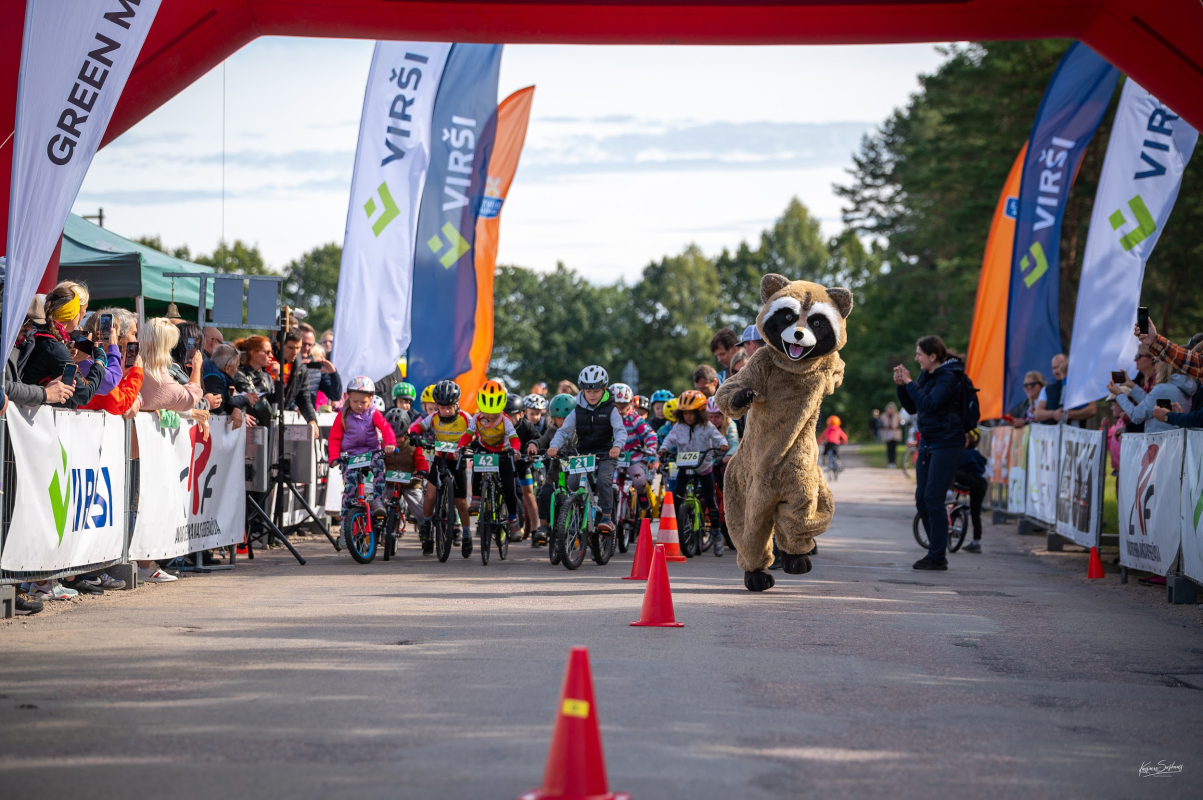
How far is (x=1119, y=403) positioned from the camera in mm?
13109

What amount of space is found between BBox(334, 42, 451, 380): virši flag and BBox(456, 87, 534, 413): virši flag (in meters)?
1.26

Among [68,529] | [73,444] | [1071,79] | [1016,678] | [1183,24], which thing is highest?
[1071,79]

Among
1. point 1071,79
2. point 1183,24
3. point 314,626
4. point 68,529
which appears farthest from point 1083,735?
point 1071,79

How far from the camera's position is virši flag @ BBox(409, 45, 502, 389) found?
1697cm

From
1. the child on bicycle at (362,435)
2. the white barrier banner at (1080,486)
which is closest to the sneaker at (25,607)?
the child on bicycle at (362,435)

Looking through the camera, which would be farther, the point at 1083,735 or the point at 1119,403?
the point at 1119,403

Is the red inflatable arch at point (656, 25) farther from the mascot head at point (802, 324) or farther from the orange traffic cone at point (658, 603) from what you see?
the orange traffic cone at point (658, 603)

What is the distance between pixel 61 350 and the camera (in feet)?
29.7

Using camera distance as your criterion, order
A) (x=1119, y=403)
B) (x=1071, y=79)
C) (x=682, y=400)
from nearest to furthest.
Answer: (x=1119, y=403), (x=682, y=400), (x=1071, y=79)

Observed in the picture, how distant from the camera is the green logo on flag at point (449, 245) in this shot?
1717 cm

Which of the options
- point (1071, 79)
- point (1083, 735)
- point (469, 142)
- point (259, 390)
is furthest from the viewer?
point (1071, 79)

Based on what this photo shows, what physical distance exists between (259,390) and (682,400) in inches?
189

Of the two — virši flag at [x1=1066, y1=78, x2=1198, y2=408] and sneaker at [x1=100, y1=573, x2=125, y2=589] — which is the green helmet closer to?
sneaker at [x1=100, y1=573, x2=125, y2=589]

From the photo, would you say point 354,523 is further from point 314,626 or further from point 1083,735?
point 1083,735
